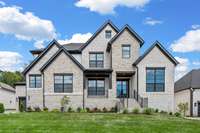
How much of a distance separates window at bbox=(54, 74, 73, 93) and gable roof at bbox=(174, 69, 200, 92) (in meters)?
14.6

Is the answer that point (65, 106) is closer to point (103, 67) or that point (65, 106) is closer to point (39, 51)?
point (103, 67)

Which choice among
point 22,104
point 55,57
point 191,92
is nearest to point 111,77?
point 55,57

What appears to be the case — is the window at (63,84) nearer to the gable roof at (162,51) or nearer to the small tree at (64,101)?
the small tree at (64,101)

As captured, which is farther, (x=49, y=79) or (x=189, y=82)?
(x=189, y=82)

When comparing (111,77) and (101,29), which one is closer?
(111,77)

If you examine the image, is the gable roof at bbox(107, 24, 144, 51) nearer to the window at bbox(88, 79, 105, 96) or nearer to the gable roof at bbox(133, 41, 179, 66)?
the gable roof at bbox(133, 41, 179, 66)

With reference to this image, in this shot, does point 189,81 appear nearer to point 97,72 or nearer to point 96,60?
point 96,60

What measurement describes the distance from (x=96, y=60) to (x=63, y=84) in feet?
17.6

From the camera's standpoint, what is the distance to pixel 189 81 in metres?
41.9

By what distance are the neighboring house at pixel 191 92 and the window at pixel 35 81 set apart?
1758 cm

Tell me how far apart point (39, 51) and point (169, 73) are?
52.0 feet

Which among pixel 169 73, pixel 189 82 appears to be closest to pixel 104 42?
pixel 169 73

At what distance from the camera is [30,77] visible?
3722 centimetres

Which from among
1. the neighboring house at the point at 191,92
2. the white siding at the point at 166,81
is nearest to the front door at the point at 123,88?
the white siding at the point at 166,81
